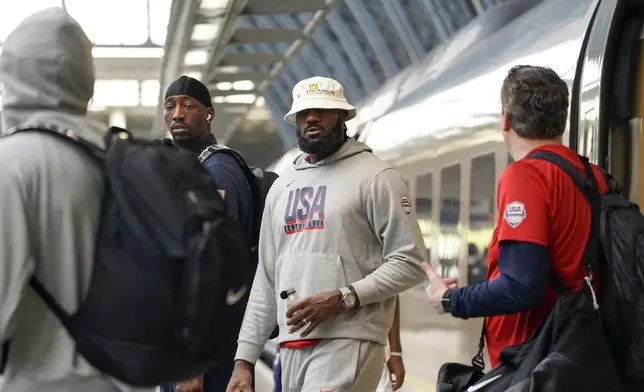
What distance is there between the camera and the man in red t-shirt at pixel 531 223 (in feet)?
10.0

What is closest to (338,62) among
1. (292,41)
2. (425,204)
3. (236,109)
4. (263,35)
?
(236,109)

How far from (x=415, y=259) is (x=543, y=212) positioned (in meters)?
1.14

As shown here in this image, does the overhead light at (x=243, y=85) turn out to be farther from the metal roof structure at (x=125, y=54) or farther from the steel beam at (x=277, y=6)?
the steel beam at (x=277, y=6)

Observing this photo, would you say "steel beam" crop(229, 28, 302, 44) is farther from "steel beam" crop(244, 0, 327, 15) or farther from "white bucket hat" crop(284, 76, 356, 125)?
"white bucket hat" crop(284, 76, 356, 125)

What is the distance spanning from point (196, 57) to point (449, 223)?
21.2 feet

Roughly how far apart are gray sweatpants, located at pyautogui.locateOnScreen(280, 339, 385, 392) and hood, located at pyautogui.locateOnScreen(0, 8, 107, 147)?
1767mm

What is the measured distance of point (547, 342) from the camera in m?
2.94

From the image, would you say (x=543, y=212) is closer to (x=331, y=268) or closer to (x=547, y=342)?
(x=547, y=342)

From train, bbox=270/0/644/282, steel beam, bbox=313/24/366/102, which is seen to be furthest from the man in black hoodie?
steel beam, bbox=313/24/366/102

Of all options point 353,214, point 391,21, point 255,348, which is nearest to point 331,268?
point 353,214

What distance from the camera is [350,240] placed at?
416 cm

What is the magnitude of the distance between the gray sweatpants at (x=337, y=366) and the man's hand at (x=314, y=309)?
0.51 feet

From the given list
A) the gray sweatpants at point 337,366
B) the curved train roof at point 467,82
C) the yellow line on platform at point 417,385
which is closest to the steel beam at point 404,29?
the curved train roof at point 467,82

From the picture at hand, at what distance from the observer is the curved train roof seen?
16.4ft
